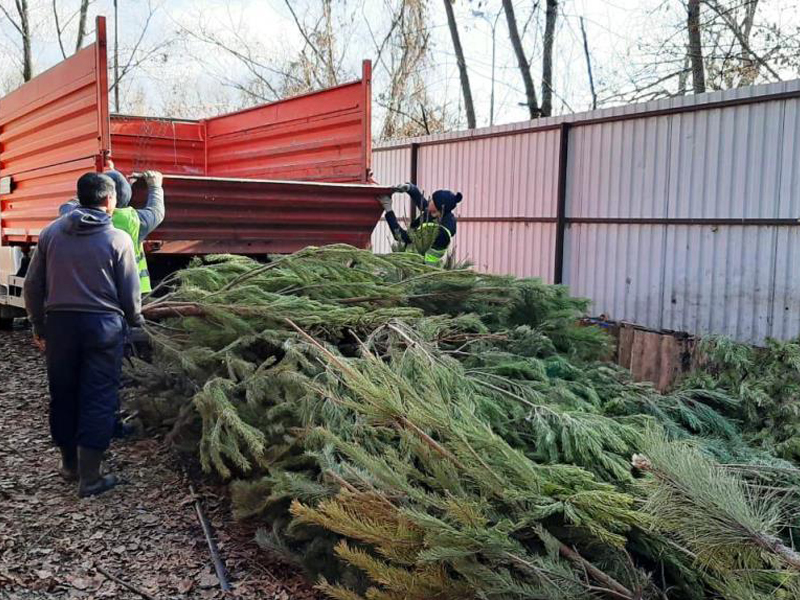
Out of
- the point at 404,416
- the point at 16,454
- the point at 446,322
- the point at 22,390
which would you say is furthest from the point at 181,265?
the point at 404,416

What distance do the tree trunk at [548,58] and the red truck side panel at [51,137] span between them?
9.86 metres

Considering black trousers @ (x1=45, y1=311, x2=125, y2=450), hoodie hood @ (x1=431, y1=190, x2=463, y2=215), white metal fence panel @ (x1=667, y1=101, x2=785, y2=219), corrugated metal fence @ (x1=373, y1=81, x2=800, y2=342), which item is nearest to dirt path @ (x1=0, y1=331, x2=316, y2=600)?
black trousers @ (x1=45, y1=311, x2=125, y2=450)

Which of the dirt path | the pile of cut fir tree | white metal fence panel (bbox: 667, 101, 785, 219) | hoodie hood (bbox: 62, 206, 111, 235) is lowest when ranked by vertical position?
the dirt path

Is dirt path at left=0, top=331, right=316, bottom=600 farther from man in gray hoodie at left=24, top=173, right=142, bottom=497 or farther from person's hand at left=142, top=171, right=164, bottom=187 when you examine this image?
person's hand at left=142, top=171, right=164, bottom=187

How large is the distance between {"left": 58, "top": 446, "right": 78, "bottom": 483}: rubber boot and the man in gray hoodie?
3 cm

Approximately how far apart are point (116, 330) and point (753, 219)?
5476mm

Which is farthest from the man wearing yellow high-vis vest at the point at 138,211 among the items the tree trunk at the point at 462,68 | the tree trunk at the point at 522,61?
the tree trunk at the point at 462,68

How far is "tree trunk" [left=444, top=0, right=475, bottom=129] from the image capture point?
17.0m

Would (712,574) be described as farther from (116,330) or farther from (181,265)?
(181,265)

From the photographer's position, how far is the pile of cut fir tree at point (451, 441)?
7.20 ft

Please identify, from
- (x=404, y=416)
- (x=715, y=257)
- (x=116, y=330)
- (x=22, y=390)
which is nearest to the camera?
(x=404, y=416)

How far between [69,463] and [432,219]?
408 centimetres

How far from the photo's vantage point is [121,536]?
358 cm

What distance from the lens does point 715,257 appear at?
7082 millimetres
